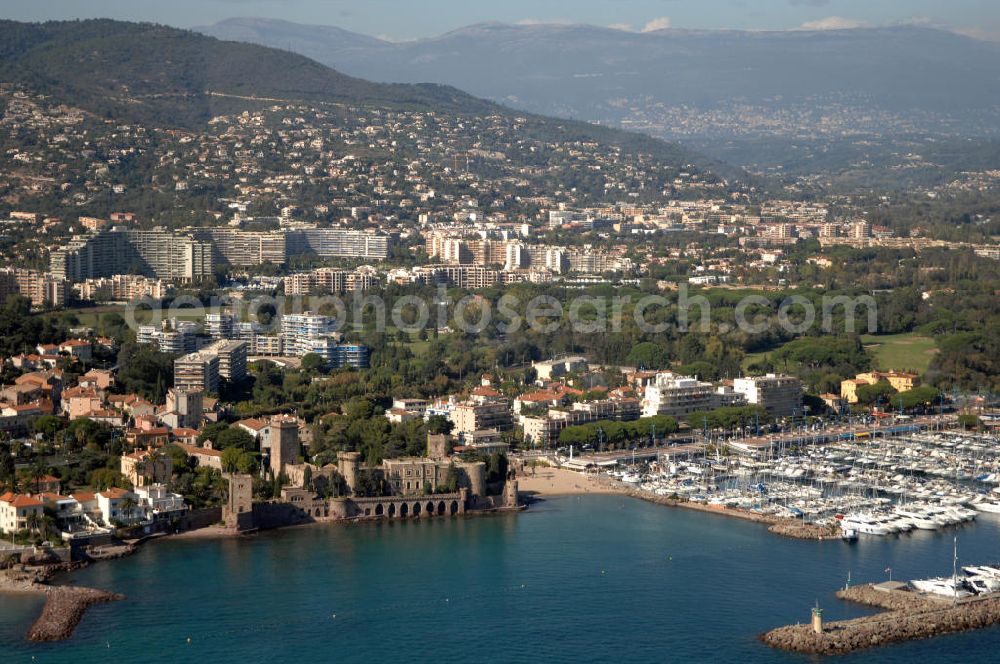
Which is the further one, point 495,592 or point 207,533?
point 207,533

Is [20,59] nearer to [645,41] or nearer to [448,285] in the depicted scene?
[448,285]

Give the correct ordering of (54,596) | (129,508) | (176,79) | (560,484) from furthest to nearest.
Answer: (176,79) → (560,484) → (129,508) → (54,596)

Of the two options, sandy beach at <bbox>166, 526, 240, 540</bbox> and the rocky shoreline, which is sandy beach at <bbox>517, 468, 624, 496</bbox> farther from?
the rocky shoreline

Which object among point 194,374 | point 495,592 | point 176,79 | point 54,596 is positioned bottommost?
point 495,592

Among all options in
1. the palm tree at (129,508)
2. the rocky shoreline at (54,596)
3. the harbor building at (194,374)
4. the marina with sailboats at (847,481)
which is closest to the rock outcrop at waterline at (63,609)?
the rocky shoreline at (54,596)

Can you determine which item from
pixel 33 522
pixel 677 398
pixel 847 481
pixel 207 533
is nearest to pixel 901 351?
pixel 677 398

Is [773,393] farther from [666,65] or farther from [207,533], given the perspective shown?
[666,65]
